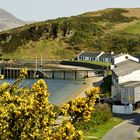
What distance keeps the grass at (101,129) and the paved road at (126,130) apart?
606 millimetres

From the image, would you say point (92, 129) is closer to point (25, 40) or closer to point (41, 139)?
point (41, 139)

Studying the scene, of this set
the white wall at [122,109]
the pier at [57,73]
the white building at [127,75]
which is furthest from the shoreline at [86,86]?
the white wall at [122,109]

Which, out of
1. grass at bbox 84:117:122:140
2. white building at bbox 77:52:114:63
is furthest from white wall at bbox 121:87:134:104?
white building at bbox 77:52:114:63

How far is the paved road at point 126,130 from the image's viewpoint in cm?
4557

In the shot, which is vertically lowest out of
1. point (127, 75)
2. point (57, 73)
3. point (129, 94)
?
point (57, 73)

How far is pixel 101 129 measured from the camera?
166ft

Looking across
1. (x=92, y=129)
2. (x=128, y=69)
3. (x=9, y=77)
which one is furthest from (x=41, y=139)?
(x=9, y=77)

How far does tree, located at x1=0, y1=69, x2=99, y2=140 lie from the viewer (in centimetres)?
1244

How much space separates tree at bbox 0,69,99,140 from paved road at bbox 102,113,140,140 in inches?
1286

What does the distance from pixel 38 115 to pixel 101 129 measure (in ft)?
126

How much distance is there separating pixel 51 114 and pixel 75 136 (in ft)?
3.64

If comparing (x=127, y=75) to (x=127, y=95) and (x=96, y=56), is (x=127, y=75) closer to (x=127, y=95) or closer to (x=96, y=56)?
(x=127, y=95)

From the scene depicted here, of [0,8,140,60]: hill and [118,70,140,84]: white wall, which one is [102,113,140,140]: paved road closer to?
[118,70,140,84]: white wall

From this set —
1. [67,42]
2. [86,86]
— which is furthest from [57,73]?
[67,42]
